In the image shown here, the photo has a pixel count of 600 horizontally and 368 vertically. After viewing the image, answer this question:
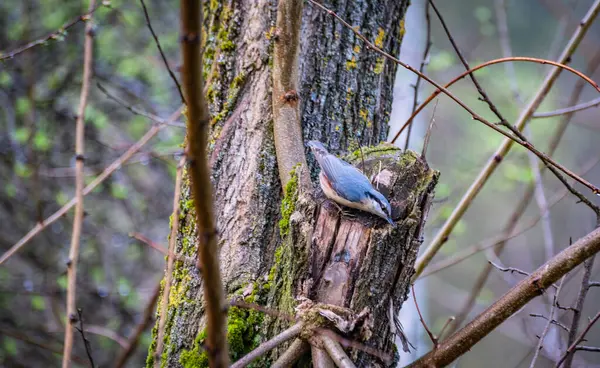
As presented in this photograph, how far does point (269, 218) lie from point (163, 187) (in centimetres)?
393

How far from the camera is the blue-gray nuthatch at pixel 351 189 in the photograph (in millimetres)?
1639

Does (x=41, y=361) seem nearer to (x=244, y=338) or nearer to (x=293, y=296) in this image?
(x=244, y=338)

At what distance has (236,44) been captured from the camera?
2203 millimetres

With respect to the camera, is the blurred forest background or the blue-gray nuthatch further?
the blurred forest background

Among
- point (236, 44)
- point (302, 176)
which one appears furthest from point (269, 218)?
point (236, 44)

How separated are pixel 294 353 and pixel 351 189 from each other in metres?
0.53

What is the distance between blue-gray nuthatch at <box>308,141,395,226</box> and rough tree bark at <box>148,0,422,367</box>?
42mm

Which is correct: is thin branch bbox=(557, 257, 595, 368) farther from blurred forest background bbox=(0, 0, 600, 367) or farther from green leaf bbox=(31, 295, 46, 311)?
green leaf bbox=(31, 295, 46, 311)

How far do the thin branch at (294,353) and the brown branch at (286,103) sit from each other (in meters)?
0.60

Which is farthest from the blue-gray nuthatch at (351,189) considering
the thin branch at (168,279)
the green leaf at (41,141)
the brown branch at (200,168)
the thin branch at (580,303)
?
the green leaf at (41,141)

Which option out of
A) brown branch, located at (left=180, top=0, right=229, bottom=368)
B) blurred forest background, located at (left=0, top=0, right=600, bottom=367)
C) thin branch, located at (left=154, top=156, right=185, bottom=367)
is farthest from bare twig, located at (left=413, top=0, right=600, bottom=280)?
blurred forest background, located at (left=0, top=0, right=600, bottom=367)

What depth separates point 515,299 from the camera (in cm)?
145

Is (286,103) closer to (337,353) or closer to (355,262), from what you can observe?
(355,262)

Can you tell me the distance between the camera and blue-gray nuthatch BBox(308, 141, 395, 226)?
1.64 m
